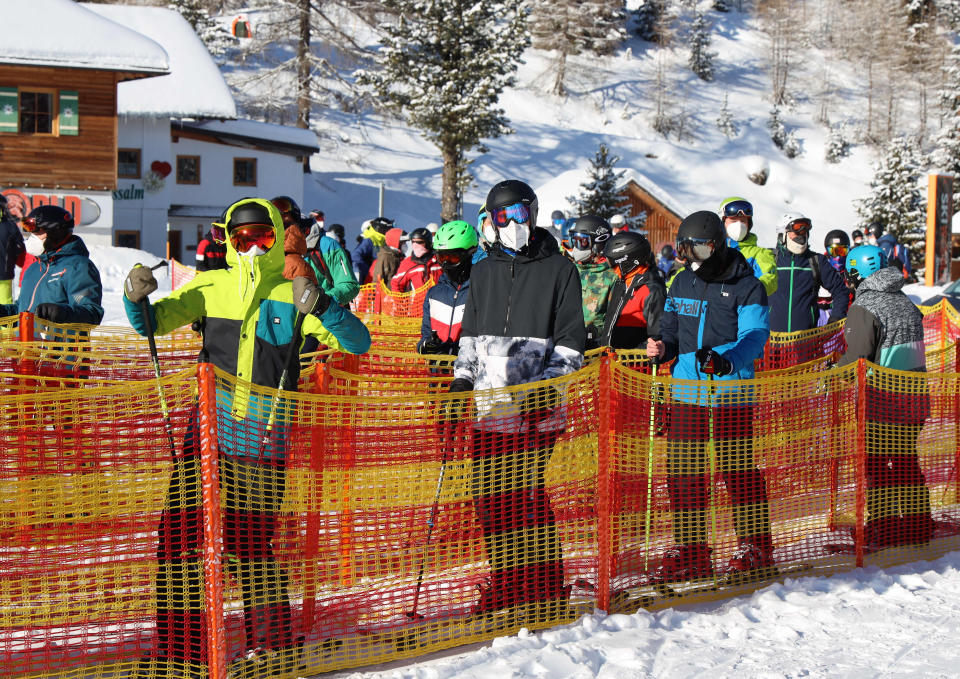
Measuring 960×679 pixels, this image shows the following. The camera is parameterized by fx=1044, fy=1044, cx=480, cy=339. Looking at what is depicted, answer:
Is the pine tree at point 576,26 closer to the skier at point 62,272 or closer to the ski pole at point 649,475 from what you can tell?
the skier at point 62,272

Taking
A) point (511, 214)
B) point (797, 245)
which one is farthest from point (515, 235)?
point (797, 245)

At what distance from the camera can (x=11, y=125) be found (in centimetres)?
2884

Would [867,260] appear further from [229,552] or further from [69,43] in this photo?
[69,43]

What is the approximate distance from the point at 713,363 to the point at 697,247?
2.13 feet

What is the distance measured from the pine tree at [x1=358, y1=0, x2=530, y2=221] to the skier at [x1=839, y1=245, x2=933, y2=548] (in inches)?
1314

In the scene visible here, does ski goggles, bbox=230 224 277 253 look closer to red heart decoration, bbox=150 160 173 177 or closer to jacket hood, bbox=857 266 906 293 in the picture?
jacket hood, bbox=857 266 906 293

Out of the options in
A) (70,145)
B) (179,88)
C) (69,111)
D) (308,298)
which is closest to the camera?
(308,298)

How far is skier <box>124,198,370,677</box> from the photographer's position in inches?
160

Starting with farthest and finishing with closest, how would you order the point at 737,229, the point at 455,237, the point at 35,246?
1. the point at 737,229
2. the point at 35,246
3. the point at 455,237

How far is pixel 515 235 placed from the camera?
16.0 feet

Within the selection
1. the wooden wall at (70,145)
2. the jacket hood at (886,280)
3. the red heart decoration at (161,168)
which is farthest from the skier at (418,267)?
the red heart decoration at (161,168)

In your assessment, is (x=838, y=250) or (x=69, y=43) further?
(x=69, y=43)

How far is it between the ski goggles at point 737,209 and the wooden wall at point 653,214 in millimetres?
33756

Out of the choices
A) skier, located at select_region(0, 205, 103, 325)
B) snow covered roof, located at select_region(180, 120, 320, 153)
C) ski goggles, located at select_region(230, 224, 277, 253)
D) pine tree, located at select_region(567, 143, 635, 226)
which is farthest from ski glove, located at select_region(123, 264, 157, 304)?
pine tree, located at select_region(567, 143, 635, 226)
